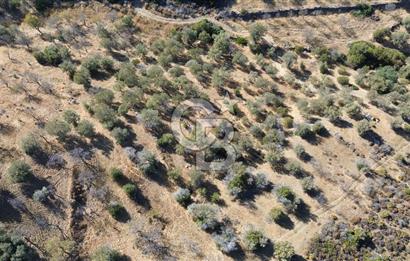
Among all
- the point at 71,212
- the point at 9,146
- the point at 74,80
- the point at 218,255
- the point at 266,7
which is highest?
the point at 266,7

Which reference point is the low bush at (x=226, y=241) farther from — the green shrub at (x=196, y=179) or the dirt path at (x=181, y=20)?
the dirt path at (x=181, y=20)

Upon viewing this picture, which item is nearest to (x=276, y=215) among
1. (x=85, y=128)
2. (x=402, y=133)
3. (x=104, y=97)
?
(x=402, y=133)

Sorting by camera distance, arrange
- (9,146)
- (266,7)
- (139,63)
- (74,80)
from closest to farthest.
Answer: (9,146), (74,80), (139,63), (266,7)

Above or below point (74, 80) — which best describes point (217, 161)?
below

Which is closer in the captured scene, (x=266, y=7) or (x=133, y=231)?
(x=133, y=231)

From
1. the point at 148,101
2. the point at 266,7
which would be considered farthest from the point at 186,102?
the point at 266,7

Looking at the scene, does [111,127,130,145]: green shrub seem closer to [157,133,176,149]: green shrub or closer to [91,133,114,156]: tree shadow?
[91,133,114,156]: tree shadow

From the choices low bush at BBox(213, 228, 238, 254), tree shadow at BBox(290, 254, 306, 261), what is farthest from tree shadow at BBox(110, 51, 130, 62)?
tree shadow at BBox(290, 254, 306, 261)

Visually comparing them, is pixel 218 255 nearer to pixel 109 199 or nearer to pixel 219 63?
pixel 109 199
